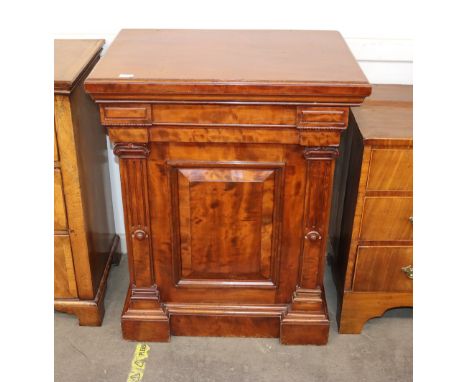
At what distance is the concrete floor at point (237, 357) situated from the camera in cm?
192

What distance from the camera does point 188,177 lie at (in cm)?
173

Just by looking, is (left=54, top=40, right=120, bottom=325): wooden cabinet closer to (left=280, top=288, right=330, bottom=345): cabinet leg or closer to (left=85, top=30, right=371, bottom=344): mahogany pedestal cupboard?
(left=85, top=30, right=371, bottom=344): mahogany pedestal cupboard

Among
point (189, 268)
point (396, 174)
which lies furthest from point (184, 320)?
point (396, 174)

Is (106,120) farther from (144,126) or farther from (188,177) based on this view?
(188,177)

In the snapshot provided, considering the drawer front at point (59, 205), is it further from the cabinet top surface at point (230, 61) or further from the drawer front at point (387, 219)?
the drawer front at point (387, 219)

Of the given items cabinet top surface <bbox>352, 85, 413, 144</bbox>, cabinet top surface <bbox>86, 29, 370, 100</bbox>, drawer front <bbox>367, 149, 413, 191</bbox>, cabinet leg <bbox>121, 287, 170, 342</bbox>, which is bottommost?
cabinet leg <bbox>121, 287, 170, 342</bbox>

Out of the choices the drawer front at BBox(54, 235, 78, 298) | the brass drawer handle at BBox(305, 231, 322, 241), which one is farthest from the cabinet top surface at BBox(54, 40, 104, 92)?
the brass drawer handle at BBox(305, 231, 322, 241)

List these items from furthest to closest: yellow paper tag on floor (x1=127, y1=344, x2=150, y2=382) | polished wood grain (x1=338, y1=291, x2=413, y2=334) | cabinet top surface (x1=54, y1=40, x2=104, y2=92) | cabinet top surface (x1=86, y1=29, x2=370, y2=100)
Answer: polished wood grain (x1=338, y1=291, x2=413, y2=334)
yellow paper tag on floor (x1=127, y1=344, x2=150, y2=382)
cabinet top surface (x1=54, y1=40, x2=104, y2=92)
cabinet top surface (x1=86, y1=29, x2=370, y2=100)

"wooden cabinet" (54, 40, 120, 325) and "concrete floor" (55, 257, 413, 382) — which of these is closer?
"wooden cabinet" (54, 40, 120, 325)

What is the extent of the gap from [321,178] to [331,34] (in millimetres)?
623

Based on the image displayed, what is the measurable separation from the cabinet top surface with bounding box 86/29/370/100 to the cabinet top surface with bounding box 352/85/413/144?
0.74 ft

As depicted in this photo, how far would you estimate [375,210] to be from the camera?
1.83 meters

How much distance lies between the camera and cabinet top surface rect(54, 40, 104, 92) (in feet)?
5.44

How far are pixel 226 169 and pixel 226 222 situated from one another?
8.0 inches
